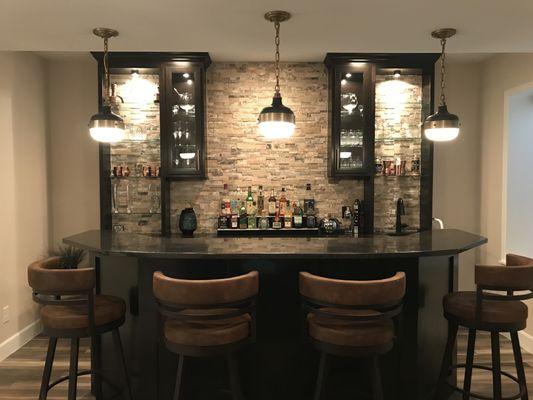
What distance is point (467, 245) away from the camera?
2.68 meters

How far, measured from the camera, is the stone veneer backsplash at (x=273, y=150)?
4617 millimetres

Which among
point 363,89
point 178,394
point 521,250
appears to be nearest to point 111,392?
point 178,394

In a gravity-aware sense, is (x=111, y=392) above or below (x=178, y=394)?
below

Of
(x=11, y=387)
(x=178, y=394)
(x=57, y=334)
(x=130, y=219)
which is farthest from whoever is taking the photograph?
(x=130, y=219)

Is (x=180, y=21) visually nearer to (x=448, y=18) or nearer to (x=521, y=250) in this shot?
(x=448, y=18)

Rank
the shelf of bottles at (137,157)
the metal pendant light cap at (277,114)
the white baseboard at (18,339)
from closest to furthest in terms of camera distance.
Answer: the metal pendant light cap at (277,114)
the white baseboard at (18,339)
the shelf of bottles at (137,157)

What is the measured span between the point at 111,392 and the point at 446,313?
7.04 ft

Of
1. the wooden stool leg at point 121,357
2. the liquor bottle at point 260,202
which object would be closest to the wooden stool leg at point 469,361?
the wooden stool leg at point 121,357

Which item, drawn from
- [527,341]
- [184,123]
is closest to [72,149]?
[184,123]

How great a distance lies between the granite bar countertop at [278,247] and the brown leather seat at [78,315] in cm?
32

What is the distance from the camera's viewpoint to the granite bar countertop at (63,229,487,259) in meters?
2.43

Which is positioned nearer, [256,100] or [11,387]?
[11,387]

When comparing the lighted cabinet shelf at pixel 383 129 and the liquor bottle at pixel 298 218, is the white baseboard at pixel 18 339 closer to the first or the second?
the liquor bottle at pixel 298 218

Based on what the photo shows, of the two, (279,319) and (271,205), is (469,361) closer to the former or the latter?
(279,319)
